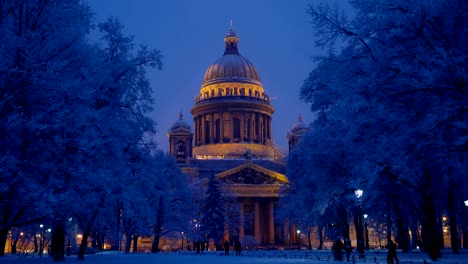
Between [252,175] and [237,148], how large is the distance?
20.6m

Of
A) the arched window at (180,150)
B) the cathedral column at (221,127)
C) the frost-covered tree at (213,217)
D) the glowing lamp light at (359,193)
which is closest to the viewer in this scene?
the glowing lamp light at (359,193)

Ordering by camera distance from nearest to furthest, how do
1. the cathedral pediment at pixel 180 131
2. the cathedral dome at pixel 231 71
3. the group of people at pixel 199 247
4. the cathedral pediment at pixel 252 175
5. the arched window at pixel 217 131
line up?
the group of people at pixel 199 247 < the cathedral pediment at pixel 252 175 < the cathedral pediment at pixel 180 131 < the arched window at pixel 217 131 < the cathedral dome at pixel 231 71

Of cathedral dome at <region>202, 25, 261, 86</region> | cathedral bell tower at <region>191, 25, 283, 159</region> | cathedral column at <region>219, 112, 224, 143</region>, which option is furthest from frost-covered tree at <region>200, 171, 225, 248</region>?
cathedral dome at <region>202, 25, 261, 86</region>

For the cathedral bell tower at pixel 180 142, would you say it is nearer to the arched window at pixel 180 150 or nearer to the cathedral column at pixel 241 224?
the arched window at pixel 180 150

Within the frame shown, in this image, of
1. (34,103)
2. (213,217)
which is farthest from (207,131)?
(34,103)

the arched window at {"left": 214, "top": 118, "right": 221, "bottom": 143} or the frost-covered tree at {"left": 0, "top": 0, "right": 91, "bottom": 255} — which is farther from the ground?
the arched window at {"left": 214, "top": 118, "right": 221, "bottom": 143}

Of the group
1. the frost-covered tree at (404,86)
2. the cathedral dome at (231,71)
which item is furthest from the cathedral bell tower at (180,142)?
the frost-covered tree at (404,86)

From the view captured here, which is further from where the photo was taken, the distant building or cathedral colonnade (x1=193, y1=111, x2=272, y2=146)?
cathedral colonnade (x1=193, y1=111, x2=272, y2=146)

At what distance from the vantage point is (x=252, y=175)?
296ft

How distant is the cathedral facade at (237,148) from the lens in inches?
3492

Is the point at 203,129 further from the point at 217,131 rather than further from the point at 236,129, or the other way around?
the point at 236,129

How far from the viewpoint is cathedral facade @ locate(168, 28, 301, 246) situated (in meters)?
88.7

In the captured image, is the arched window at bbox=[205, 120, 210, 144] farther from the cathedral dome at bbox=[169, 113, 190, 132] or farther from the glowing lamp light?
the glowing lamp light

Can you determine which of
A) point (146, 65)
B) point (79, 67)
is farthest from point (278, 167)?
point (79, 67)
